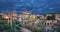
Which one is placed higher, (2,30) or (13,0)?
(13,0)

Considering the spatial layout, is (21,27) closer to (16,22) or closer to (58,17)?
(16,22)

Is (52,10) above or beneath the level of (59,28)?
above

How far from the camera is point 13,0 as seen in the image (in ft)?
9.24

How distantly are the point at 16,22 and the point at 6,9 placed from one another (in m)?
0.17

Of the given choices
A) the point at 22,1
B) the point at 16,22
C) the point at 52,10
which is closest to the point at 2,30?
the point at 16,22

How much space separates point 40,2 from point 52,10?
15cm

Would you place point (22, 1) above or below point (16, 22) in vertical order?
above

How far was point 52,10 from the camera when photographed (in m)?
2.82

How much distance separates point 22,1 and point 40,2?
0.63ft

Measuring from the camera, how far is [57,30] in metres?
2.82

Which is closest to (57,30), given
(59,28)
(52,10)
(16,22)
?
(59,28)

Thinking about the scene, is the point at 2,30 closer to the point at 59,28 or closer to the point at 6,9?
the point at 6,9

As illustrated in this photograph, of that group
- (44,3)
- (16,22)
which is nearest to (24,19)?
(16,22)

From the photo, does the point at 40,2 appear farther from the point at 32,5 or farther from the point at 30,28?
the point at 30,28
